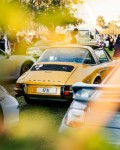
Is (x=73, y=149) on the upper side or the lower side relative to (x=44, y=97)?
upper

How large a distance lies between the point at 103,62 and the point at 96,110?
19.2 feet

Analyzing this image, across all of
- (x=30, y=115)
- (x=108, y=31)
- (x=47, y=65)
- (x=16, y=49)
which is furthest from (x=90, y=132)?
(x=108, y=31)

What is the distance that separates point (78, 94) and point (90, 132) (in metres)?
0.38

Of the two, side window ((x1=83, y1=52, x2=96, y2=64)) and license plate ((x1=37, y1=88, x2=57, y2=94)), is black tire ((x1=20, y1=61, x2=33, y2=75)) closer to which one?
side window ((x1=83, y1=52, x2=96, y2=64))

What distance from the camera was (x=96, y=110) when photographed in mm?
3373

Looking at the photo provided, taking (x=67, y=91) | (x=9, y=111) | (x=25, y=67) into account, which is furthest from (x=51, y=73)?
(x=25, y=67)

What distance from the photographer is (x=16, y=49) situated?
23375mm

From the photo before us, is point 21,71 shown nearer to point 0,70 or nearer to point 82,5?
point 0,70

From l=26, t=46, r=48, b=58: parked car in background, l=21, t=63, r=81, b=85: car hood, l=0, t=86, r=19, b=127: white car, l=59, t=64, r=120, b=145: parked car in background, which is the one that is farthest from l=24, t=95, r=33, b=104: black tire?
l=26, t=46, r=48, b=58: parked car in background

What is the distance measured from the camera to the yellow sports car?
7.73m

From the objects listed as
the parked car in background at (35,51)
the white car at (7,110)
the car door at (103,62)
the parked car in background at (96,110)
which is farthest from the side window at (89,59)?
the parked car in background at (35,51)

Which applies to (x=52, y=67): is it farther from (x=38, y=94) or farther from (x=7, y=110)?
(x=7, y=110)

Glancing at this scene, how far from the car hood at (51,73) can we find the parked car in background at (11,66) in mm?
3345

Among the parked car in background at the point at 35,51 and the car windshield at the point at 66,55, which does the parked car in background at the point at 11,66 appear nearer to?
the car windshield at the point at 66,55
